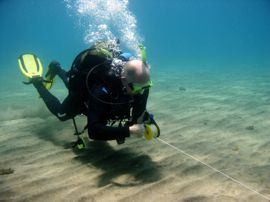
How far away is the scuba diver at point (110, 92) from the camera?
14.1 feet

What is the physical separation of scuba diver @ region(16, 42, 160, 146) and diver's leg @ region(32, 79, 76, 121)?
4 cm

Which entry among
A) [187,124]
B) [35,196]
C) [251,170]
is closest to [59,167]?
[35,196]

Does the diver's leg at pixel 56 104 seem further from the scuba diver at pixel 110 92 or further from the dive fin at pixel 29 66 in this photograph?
the dive fin at pixel 29 66

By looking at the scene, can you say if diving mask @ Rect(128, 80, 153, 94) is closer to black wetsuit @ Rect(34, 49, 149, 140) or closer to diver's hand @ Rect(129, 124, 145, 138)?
black wetsuit @ Rect(34, 49, 149, 140)

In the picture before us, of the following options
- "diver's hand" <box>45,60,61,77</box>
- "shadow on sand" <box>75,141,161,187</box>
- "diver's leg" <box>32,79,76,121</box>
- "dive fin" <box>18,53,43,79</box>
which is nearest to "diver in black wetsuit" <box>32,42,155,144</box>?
"diver's leg" <box>32,79,76,121</box>

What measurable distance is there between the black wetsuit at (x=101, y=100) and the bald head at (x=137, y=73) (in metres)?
0.31

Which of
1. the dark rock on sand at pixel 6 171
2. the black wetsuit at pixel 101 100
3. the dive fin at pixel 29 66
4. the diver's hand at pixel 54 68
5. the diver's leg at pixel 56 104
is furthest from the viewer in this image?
the diver's hand at pixel 54 68

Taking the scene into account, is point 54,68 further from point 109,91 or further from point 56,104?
point 109,91

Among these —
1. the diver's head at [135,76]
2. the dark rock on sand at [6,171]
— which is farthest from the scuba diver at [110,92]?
the dark rock on sand at [6,171]

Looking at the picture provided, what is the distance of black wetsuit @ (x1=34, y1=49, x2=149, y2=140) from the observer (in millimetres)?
4328

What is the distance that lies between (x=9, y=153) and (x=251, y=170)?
15.6 ft

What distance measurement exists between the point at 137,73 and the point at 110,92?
1.92 ft

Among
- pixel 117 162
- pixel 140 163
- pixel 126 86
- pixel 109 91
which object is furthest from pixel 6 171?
pixel 126 86

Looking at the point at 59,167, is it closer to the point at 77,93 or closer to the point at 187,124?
the point at 77,93
